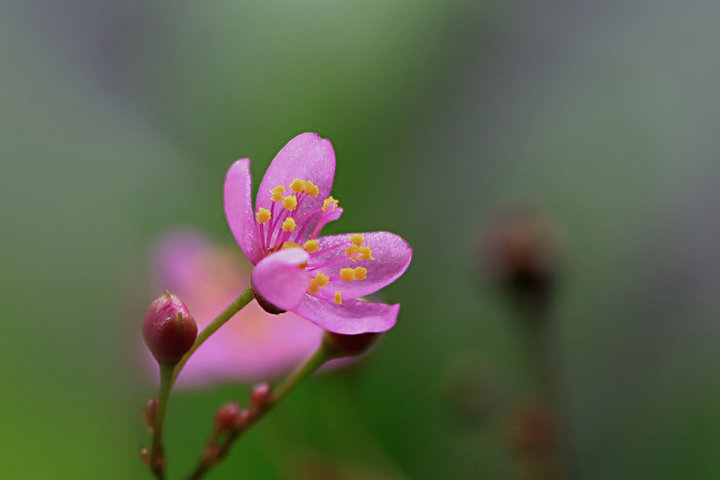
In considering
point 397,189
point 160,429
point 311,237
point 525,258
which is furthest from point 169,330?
point 397,189

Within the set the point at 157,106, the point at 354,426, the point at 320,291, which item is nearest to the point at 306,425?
the point at 354,426

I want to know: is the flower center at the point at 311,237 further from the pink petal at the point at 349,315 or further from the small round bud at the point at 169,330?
the small round bud at the point at 169,330

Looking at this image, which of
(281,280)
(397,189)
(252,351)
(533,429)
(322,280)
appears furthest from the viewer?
(397,189)

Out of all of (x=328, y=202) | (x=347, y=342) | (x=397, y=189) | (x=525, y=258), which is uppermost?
(x=328, y=202)

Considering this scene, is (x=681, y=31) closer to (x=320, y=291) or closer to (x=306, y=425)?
(x=306, y=425)

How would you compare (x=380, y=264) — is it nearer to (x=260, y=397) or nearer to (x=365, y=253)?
(x=365, y=253)

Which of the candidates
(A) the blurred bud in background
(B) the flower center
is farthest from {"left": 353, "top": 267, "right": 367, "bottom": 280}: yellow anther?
(A) the blurred bud in background

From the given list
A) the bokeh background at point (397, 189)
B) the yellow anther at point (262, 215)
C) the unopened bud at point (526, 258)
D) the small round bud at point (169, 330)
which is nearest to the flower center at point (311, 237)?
the yellow anther at point (262, 215)
